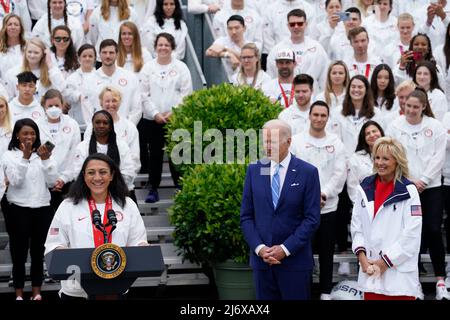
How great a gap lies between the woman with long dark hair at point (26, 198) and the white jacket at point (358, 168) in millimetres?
3274

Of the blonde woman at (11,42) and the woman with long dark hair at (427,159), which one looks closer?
the woman with long dark hair at (427,159)

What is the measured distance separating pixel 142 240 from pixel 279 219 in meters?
1.43

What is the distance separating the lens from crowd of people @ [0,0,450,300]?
10.8 m

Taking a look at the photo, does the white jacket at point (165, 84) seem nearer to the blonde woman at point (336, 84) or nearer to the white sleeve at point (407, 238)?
the blonde woman at point (336, 84)

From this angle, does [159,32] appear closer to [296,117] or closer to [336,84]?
[336,84]

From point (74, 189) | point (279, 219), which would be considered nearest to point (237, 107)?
point (279, 219)

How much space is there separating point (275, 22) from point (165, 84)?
2.78 metres

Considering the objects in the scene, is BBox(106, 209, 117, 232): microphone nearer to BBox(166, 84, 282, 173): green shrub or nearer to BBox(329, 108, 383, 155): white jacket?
BBox(166, 84, 282, 173): green shrub

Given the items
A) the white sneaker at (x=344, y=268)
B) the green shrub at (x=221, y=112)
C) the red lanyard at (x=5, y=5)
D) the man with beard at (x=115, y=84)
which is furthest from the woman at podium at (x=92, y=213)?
the red lanyard at (x=5, y=5)

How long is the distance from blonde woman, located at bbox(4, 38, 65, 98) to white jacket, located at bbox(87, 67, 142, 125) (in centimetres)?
42

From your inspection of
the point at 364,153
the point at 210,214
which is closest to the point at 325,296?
the point at 210,214

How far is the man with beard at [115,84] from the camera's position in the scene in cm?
1266
